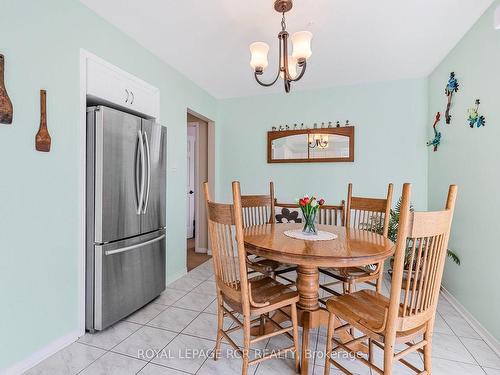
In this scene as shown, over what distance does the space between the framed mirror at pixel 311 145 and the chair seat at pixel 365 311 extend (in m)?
2.33

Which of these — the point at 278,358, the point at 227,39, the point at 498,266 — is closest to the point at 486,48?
the point at 498,266

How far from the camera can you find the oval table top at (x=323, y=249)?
1376mm

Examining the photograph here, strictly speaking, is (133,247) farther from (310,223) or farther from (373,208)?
(373,208)

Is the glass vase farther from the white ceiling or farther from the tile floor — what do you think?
the white ceiling

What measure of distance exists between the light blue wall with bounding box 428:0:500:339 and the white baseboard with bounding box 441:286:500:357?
4 cm

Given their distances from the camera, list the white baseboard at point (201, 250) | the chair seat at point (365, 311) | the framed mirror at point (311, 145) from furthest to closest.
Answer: the white baseboard at point (201, 250) → the framed mirror at point (311, 145) → the chair seat at point (365, 311)

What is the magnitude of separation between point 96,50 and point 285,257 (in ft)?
6.99

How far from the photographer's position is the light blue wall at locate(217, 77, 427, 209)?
337 cm

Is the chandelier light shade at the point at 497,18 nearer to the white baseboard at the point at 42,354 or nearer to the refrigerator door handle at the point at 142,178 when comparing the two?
the refrigerator door handle at the point at 142,178

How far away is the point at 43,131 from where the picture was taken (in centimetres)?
173

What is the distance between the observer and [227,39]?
245 cm

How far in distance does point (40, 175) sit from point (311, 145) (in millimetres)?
3042

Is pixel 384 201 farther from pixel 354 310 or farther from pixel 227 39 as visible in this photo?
pixel 227 39

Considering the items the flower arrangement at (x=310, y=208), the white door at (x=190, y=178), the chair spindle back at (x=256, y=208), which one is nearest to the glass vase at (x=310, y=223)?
the flower arrangement at (x=310, y=208)
